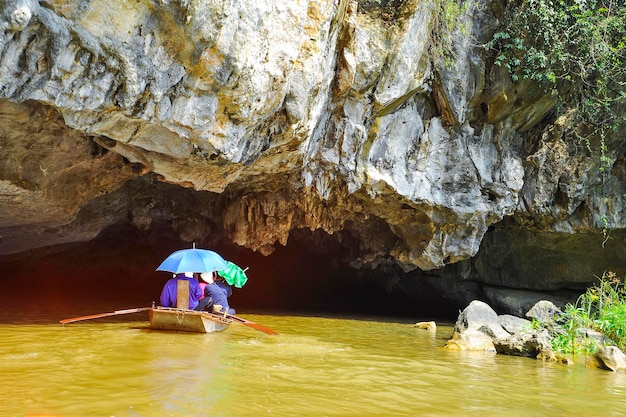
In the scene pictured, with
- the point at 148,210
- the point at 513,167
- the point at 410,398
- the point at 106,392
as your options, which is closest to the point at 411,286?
the point at 513,167

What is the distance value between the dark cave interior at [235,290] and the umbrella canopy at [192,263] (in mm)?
5811

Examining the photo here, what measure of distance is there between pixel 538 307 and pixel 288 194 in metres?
5.59

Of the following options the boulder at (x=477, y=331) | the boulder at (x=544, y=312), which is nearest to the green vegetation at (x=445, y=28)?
the boulder at (x=477, y=331)

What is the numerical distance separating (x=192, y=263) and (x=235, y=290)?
11744 millimetres

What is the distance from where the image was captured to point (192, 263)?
25.9 ft

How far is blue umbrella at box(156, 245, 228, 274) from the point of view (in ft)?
25.6

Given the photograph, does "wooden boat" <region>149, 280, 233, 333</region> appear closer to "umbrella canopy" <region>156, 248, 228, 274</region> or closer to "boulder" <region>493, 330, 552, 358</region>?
"umbrella canopy" <region>156, 248, 228, 274</region>

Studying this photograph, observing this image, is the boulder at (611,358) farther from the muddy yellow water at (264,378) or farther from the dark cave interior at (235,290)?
the dark cave interior at (235,290)

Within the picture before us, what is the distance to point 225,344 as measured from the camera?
679 centimetres

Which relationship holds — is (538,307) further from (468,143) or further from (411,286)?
(411,286)

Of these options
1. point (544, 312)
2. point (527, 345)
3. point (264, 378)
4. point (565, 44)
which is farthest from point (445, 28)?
point (264, 378)

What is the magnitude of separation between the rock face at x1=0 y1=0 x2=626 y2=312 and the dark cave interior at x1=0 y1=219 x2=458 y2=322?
1856 mm

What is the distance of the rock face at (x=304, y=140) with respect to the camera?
569 cm

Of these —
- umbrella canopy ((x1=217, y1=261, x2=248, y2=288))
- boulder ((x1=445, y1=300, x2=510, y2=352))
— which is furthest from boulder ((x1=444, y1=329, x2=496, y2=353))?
umbrella canopy ((x1=217, y1=261, x2=248, y2=288))
